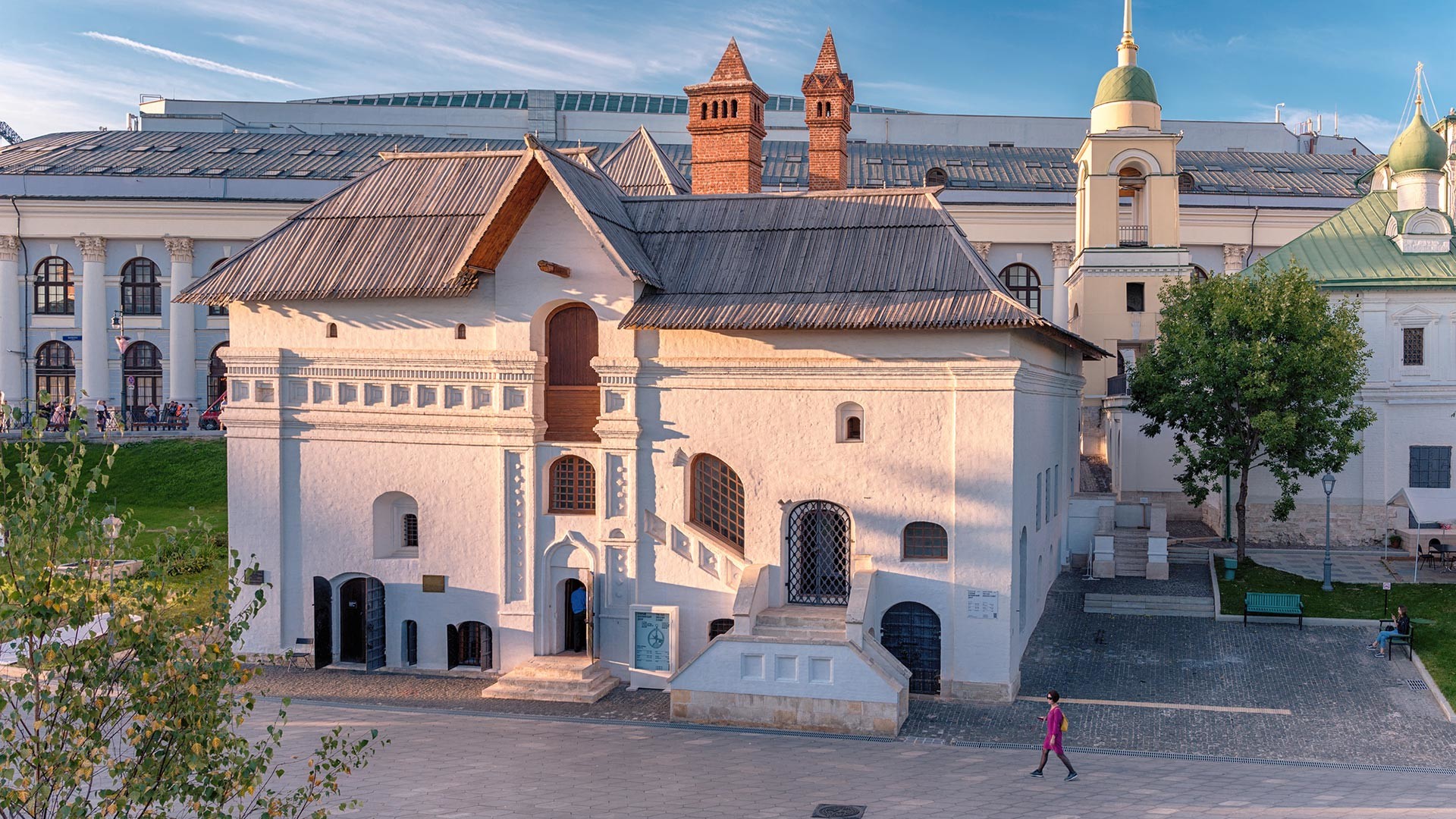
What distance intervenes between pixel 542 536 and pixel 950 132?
185ft

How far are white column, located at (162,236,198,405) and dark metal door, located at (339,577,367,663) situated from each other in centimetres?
3480

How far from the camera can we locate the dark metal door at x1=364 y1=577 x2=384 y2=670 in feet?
85.7

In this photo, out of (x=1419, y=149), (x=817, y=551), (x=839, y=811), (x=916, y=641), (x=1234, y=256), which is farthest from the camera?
(x=1234, y=256)

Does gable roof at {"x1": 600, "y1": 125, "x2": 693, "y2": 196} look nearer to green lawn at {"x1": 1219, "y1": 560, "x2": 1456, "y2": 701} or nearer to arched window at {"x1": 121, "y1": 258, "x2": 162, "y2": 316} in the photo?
green lawn at {"x1": 1219, "y1": 560, "x2": 1456, "y2": 701}

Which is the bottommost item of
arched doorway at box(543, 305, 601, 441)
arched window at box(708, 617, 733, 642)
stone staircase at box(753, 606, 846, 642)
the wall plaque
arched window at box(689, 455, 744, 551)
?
arched window at box(708, 617, 733, 642)

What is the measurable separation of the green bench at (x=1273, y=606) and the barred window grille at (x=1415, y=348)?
1407 cm

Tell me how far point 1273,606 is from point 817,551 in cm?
1197

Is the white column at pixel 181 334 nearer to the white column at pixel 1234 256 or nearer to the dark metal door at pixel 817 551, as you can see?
the dark metal door at pixel 817 551

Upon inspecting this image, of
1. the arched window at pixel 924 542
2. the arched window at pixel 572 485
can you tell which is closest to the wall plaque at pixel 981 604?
the arched window at pixel 924 542

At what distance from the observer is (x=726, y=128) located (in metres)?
31.4

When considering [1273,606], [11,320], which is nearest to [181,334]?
[11,320]

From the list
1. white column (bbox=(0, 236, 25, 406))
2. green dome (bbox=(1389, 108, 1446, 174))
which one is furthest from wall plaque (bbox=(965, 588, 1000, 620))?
white column (bbox=(0, 236, 25, 406))

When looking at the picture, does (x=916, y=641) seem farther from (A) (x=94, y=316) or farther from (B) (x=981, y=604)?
(A) (x=94, y=316)

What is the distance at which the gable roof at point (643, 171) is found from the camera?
35.2 meters
